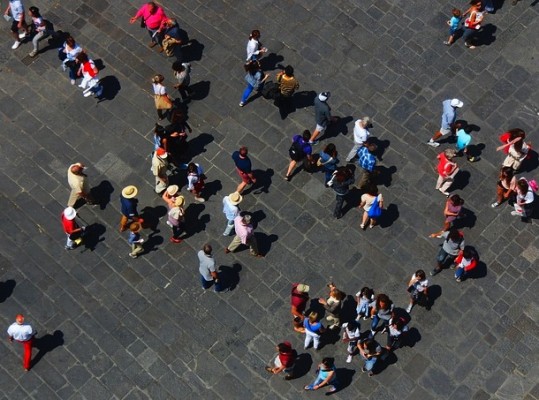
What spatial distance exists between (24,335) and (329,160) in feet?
24.7

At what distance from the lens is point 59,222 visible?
56.8 feet

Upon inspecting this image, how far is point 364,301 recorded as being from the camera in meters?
15.2

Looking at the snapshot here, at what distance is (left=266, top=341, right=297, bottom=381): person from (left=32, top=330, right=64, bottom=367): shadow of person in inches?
179

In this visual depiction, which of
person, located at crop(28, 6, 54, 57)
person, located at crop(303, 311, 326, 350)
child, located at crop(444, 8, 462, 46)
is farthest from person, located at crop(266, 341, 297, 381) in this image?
person, located at crop(28, 6, 54, 57)

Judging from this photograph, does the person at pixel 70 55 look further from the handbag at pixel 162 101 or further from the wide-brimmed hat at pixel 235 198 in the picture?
the wide-brimmed hat at pixel 235 198

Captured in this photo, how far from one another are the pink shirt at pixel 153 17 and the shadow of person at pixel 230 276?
6.65m

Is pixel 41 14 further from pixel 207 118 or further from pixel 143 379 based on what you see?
pixel 143 379

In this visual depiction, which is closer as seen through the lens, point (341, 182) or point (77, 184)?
point (341, 182)

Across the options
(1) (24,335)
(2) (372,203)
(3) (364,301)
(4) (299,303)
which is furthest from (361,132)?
(1) (24,335)

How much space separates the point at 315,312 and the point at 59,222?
251 inches

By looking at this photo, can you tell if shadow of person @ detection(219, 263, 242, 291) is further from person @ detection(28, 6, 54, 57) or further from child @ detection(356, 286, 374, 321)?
person @ detection(28, 6, 54, 57)

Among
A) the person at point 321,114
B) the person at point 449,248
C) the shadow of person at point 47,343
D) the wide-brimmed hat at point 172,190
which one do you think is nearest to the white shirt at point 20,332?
the shadow of person at point 47,343

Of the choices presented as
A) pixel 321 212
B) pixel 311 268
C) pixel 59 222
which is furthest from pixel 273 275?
pixel 59 222

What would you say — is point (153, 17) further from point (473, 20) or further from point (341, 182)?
point (473, 20)
